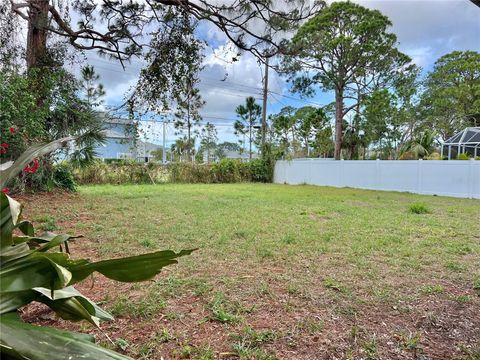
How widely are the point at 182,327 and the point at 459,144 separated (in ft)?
54.2

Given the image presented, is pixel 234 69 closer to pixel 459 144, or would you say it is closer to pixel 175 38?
pixel 175 38

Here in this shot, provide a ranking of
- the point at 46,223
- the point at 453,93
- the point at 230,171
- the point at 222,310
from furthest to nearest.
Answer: the point at 453,93 → the point at 230,171 → the point at 46,223 → the point at 222,310

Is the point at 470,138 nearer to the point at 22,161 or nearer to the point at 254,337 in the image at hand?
the point at 254,337

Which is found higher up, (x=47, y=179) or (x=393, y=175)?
(x=393, y=175)

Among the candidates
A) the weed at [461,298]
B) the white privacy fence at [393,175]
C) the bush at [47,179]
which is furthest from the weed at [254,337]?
the white privacy fence at [393,175]

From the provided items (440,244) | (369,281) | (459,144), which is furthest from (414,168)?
(369,281)

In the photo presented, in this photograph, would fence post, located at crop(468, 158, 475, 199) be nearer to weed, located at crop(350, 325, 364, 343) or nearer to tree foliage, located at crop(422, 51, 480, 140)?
weed, located at crop(350, 325, 364, 343)

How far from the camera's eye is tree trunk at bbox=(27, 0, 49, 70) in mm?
5004

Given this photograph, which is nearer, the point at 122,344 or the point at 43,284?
the point at 43,284

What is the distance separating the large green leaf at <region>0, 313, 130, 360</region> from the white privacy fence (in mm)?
11536

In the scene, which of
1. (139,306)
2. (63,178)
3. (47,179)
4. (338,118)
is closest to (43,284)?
(139,306)

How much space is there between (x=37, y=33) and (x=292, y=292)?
19.2ft

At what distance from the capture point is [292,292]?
7.96 ft

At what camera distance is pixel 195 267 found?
2.94 m
